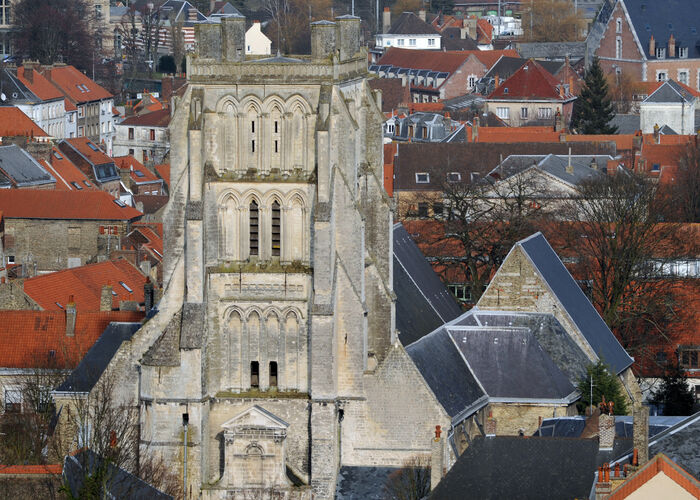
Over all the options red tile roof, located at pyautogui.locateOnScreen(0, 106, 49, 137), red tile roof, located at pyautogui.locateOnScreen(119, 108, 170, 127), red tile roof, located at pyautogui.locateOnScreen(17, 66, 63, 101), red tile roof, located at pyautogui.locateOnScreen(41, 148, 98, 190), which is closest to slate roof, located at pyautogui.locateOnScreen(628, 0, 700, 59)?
red tile roof, located at pyautogui.locateOnScreen(119, 108, 170, 127)

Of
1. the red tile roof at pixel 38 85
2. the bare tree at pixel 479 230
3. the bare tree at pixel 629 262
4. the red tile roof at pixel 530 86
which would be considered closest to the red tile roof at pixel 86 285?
the bare tree at pixel 479 230

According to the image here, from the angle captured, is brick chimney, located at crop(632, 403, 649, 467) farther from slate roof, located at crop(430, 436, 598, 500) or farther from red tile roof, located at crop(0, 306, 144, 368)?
red tile roof, located at crop(0, 306, 144, 368)

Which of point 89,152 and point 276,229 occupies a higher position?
point 276,229

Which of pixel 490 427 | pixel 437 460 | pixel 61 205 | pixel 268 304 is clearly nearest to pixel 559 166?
pixel 61 205

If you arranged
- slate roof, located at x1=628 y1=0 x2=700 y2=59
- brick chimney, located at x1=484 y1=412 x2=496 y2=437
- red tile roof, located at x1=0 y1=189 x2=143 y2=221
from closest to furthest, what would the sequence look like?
brick chimney, located at x1=484 y1=412 x2=496 y2=437, red tile roof, located at x1=0 y1=189 x2=143 y2=221, slate roof, located at x1=628 y1=0 x2=700 y2=59

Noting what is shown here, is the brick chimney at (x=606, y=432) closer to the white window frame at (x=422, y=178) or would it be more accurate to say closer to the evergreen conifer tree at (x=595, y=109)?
the white window frame at (x=422, y=178)

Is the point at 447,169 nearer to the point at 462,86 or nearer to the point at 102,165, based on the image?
the point at 102,165

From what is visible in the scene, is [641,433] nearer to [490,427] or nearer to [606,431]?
[606,431]
